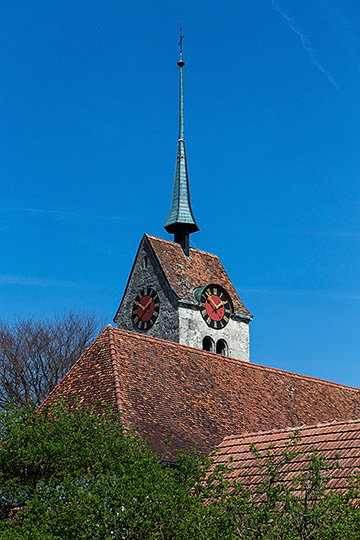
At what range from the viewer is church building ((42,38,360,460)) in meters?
16.8

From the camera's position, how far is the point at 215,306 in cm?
3052

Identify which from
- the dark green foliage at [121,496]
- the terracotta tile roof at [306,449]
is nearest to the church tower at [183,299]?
the terracotta tile roof at [306,449]

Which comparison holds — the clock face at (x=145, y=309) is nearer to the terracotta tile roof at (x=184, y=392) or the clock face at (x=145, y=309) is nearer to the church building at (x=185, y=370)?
the church building at (x=185, y=370)

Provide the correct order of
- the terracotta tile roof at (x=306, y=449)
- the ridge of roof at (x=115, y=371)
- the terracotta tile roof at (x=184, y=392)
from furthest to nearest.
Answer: the terracotta tile roof at (x=184, y=392)
the ridge of roof at (x=115, y=371)
the terracotta tile roof at (x=306, y=449)

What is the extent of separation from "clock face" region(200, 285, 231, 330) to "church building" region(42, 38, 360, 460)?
4 centimetres

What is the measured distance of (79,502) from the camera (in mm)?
9367

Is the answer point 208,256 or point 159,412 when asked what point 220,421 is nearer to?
point 159,412

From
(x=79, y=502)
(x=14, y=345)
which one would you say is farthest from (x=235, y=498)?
(x=14, y=345)

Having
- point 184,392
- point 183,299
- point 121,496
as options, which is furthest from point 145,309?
point 121,496

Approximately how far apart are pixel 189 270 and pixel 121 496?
22177mm

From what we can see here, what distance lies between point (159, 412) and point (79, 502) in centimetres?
732

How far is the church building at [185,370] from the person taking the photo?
16.8 metres

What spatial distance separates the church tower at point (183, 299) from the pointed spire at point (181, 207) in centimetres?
4

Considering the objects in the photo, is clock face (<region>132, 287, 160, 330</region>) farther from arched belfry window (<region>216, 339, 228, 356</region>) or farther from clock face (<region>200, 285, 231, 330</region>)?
arched belfry window (<region>216, 339, 228, 356</region>)
